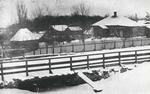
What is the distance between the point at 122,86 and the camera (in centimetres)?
1190

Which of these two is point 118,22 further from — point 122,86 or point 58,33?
point 122,86

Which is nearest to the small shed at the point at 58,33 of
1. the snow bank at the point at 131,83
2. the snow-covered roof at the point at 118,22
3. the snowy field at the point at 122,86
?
the snow-covered roof at the point at 118,22

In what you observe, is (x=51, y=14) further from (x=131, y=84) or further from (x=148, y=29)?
(x=131, y=84)

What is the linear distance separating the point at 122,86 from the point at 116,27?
39128 millimetres

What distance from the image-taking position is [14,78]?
12.5m

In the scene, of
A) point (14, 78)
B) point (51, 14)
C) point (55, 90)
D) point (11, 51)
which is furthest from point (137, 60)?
point (51, 14)

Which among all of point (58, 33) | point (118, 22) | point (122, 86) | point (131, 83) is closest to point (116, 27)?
point (118, 22)

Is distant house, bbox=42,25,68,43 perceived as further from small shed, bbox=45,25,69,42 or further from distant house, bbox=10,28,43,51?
distant house, bbox=10,28,43,51

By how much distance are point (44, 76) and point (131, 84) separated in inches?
181

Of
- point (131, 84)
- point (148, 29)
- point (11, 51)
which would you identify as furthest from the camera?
point (148, 29)

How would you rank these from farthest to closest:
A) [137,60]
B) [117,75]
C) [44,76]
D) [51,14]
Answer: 1. [51,14]
2. [137,60]
3. [117,75]
4. [44,76]

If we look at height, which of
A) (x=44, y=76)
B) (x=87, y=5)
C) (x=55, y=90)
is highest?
(x=87, y=5)

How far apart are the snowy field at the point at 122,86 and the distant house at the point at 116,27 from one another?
120 feet

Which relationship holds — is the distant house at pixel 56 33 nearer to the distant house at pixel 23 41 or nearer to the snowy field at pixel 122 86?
the distant house at pixel 23 41
